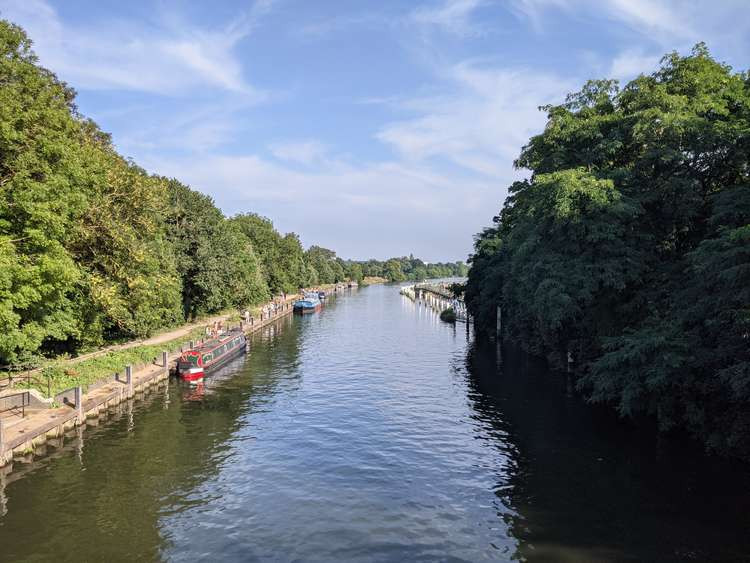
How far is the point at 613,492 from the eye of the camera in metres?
22.1

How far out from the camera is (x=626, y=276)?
30734 millimetres

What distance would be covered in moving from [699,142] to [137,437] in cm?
3348

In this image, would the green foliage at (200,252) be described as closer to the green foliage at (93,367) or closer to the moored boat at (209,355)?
the moored boat at (209,355)

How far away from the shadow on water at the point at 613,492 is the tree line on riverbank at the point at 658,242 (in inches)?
72.9

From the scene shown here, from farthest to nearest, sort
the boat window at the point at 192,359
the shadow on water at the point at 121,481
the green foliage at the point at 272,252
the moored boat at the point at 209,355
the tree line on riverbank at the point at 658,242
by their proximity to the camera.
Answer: the green foliage at the point at 272,252, the boat window at the point at 192,359, the moored boat at the point at 209,355, the tree line on riverbank at the point at 658,242, the shadow on water at the point at 121,481

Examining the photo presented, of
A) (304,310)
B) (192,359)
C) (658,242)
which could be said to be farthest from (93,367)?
(304,310)

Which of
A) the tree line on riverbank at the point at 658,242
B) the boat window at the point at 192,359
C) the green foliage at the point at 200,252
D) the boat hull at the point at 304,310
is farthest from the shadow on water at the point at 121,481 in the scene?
the boat hull at the point at 304,310

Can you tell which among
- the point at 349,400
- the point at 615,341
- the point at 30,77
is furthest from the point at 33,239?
the point at 615,341

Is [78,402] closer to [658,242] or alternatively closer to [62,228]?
[62,228]

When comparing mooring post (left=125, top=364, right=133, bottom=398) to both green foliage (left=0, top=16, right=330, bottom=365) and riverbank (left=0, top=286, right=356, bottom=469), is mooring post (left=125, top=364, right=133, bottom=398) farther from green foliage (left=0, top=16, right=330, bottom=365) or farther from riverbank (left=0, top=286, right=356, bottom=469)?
green foliage (left=0, top=16, right=330, bottom=365)

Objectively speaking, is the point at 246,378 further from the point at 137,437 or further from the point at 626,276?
the point at 626,276

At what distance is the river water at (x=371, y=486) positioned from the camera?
58.8 feet

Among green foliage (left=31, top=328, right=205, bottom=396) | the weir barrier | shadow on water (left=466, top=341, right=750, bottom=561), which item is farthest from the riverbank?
the weir barrier

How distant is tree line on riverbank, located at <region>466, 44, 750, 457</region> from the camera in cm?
2380
